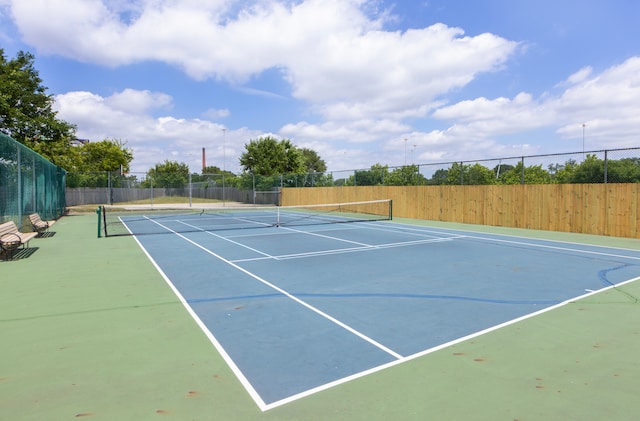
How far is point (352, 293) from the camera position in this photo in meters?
6.54

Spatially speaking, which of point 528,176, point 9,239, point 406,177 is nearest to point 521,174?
point 528,176

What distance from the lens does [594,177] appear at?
49.0ft

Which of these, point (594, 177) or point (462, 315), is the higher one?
point (594, 177)

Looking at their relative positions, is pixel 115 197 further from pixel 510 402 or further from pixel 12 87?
pixel 510 402

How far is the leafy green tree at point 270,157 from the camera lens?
5266 cm

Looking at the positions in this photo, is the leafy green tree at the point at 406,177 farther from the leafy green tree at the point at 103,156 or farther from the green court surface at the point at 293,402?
the leafy green tree at the point at 103,156

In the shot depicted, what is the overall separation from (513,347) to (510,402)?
A: 1.25 metres

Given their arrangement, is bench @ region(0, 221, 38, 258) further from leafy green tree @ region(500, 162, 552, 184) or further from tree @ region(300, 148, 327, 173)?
tree @ region(300, 148, 327, 173)

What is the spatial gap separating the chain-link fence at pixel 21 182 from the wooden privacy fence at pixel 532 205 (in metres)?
17.9

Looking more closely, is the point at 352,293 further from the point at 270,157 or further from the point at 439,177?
the point at 270,157

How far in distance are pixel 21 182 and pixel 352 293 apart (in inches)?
493

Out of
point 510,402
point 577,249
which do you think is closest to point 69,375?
point 510,402

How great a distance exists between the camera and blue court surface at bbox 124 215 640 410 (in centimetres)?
407

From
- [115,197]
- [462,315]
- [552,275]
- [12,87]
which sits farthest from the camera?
[115,197]
